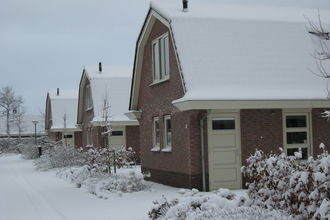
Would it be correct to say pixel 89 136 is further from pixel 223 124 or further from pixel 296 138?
pixel 296 138

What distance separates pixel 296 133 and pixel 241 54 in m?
3.25

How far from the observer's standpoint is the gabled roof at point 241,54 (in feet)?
A: 52.1

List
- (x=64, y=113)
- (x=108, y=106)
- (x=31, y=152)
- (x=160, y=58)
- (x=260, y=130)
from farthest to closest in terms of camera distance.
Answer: (x=64, y=113) → (x=31, y=152) → (x=108, y=106) → (x=160, y=58) → (x=260, y=130)

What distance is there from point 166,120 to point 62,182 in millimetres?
5664

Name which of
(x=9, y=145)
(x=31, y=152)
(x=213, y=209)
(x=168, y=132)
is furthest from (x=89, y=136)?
(x=9, y=145)

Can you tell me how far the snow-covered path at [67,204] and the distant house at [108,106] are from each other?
1015 centimetres

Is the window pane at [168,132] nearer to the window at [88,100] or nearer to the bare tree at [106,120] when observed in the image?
the bare tree at [106,120]

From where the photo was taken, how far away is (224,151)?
52.8 ft

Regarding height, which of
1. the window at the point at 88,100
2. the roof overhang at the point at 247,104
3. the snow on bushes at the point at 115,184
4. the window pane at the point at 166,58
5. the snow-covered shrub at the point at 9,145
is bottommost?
the snow-covered shrub at the point at 9,145

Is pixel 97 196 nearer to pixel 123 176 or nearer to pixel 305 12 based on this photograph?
pixel 123 176

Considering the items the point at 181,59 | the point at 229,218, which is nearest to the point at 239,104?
the point at 181,59

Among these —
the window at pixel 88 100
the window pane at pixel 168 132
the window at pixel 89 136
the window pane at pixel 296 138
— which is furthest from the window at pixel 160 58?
the window at pixel 89 136

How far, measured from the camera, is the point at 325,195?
7.42 m

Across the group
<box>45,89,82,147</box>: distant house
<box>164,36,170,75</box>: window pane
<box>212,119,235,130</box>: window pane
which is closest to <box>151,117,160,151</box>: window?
<box>164,36,170,75</box>: window pane
